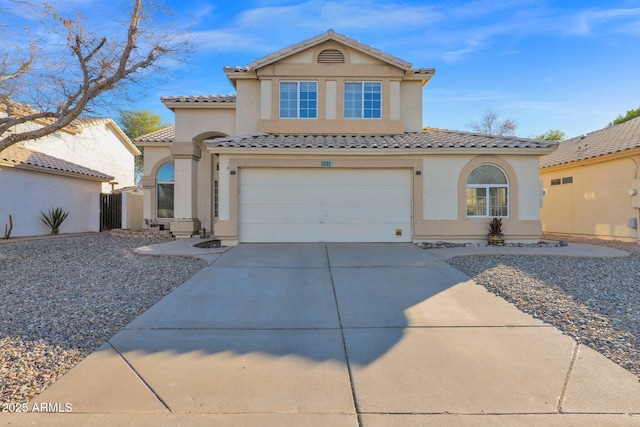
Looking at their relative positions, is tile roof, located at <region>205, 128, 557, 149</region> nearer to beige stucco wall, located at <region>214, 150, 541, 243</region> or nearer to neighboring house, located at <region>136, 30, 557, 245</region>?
neighboring house, located at <region>136, 30, 557, 245</region>

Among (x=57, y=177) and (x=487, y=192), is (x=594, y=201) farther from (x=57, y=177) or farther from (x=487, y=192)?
(x=57, y=177)

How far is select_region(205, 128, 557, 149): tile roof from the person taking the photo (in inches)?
437

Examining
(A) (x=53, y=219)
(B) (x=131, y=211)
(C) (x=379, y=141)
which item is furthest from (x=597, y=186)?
(A) (x=53, y=219)

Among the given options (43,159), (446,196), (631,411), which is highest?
(43,159)

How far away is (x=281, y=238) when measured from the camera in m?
11.4

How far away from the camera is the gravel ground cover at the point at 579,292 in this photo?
14.4 ft

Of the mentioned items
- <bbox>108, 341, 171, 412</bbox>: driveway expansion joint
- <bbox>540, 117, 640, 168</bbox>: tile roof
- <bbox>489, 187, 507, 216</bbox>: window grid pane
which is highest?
<bbox>540, 117, 640, 168</bbox>: tile roof

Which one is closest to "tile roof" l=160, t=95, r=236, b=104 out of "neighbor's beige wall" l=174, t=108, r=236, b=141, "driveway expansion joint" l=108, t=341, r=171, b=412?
"neighbor's beige wall" l=174, t=108, r=236, b=141

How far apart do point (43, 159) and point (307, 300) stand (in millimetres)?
17712

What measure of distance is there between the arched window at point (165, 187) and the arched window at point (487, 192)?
12.6m

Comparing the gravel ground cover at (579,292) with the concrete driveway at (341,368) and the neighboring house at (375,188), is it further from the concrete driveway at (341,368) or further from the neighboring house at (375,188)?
the neighboring house at (375,188)

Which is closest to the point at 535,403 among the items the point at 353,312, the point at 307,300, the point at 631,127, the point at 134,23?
the point at 353,312

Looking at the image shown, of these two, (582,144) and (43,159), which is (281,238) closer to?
(43,159)

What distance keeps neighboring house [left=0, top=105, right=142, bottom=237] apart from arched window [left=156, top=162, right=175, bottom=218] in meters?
3.47
